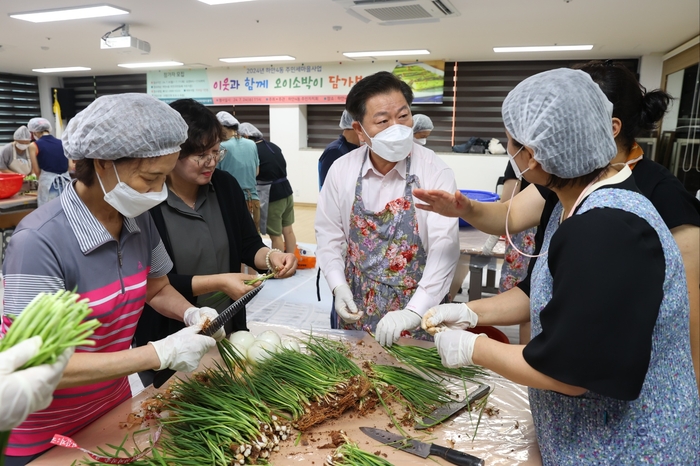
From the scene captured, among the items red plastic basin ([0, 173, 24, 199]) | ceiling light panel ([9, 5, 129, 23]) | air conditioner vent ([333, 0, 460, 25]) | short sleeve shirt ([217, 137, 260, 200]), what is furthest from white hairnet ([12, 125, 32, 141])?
air conditioner vent ([333, 0, 460, 25])

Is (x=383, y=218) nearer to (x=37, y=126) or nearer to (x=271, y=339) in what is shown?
(x=271, y=339)

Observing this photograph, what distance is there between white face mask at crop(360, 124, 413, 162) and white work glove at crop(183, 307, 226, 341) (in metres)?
1.02

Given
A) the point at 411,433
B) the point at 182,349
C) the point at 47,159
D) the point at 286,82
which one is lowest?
the point at 411,433

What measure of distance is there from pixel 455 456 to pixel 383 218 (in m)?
1.16

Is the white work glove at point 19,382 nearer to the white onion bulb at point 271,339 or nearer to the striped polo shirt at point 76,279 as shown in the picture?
the striped polo shirt at point 76,279

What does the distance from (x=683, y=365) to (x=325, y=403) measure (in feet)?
3.08

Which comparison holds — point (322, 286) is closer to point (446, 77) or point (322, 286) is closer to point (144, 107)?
point (144, 107)

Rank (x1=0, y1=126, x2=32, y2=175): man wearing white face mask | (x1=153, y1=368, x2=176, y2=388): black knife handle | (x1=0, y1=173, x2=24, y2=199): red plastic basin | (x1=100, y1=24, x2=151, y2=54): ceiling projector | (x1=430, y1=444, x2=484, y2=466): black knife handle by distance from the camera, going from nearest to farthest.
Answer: (x1=430, y1=444, x2=484, y2=466): black knife handle
(x1=153, y1=368, x2=176, y2=388): black knife handle
(x1=0, y1=173, x2=24, y2=199): red plastic basin
(x1=100, y1=24, x2=151, y2=54): ceiling projector
(x1=0, y1=126, x2=32, y2=175): man wearing white face mask

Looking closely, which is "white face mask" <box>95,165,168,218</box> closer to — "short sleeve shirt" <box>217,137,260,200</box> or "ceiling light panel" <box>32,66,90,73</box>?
"short sleeve shirt" <box>217,137,260,200</box>

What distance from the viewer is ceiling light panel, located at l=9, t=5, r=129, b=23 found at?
5966mm

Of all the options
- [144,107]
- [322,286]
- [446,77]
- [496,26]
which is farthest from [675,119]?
[144,107]

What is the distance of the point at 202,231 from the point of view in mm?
2117

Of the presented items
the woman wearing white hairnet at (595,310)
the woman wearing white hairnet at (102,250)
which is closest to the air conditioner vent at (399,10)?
the woman wearing white hairnet at (102,250)

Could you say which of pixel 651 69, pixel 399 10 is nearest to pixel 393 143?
pixel 399 10
